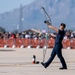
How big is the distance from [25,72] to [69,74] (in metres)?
1.52

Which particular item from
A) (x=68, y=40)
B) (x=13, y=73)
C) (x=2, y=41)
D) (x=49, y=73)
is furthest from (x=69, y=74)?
(x=2, y=41)

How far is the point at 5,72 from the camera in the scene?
16.9 metres

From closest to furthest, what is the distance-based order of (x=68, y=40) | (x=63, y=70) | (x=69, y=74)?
(x=69, y=74) < (x=63, y=70) < (x=68, y=40)

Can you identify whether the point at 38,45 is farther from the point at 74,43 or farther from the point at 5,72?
the point at 5,72

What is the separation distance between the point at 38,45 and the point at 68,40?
3.04m

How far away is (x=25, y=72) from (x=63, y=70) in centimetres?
164

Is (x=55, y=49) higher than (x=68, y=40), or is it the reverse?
(x=68, y=40)

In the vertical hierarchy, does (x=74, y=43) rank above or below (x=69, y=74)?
above

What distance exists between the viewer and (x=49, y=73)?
16.6m

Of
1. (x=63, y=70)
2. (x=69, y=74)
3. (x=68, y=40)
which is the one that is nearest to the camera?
(x=69, y=74)

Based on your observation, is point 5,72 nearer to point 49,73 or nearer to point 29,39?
point 49,73

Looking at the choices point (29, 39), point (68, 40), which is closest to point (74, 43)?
point (68, 40)

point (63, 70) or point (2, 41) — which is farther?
point (2, 41)

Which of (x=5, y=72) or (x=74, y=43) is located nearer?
(x=5, y=72)
